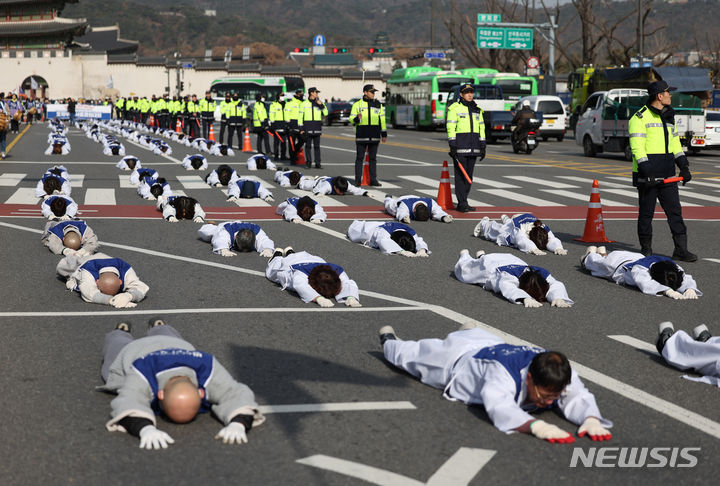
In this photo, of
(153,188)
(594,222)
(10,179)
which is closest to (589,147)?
(153,188)

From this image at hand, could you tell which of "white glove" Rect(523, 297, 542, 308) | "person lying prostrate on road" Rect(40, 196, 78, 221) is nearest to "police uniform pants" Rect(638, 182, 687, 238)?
"white glove" Rect(523, 297, 542, 308)

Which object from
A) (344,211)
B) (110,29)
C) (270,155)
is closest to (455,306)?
(344,211)

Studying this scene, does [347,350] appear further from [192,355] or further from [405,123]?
Answer: [405,123]

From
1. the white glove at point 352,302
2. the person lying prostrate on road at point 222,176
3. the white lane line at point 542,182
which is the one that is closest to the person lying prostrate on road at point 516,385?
the white glove at point 352,302

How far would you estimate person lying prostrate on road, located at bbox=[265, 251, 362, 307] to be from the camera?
850 cm

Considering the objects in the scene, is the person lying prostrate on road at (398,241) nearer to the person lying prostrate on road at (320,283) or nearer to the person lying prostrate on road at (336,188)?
the person lying prostrate on road at (320,283)

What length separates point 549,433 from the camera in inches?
200

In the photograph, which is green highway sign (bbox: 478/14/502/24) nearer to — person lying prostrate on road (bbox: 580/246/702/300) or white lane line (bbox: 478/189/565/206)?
white lane line (bbox: 478/189/565/206)

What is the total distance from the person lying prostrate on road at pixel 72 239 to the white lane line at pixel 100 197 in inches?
211

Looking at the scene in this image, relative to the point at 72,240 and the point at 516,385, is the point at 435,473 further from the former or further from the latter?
the point at 72,240

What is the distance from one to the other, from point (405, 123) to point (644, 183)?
45.7 metres

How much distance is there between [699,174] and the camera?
2420cm

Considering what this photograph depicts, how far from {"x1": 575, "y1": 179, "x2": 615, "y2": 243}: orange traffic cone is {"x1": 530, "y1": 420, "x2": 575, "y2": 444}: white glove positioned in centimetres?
797

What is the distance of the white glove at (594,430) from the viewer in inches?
203
